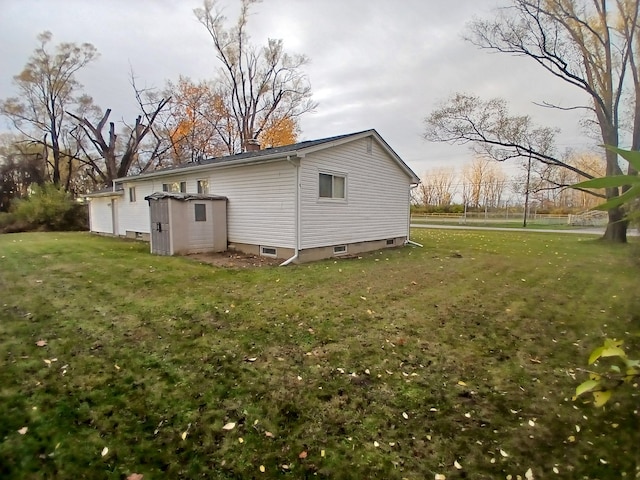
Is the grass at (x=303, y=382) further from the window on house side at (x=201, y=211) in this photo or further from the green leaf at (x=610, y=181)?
the window on house side at (x=201, y=211)

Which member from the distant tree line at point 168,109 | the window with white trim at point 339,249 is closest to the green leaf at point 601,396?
the window with white trim at point 339,249

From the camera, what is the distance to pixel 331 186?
10.6 meters

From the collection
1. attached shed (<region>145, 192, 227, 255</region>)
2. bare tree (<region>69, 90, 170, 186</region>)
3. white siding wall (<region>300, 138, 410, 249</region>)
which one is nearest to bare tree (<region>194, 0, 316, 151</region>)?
bare tree (<region>69, 90, 170, 186</region>)

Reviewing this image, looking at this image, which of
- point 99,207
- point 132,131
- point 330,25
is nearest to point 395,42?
point 330,25

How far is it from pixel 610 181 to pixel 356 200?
10958 millimetres

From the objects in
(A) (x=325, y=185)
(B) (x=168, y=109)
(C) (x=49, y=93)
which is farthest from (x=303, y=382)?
(C) (x=49, y=93)

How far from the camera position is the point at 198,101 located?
2738 cm

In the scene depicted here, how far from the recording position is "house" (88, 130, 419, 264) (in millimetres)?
9648

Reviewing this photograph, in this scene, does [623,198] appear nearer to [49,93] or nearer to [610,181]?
[610,181]

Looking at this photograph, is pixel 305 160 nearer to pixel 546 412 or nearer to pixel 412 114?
pixel 546 412

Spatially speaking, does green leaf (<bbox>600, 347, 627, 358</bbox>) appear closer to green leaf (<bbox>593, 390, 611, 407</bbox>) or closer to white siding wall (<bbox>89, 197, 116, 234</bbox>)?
green leaf (<bbox>593, 390, 611, 407</bbox>)

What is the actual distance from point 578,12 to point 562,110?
3.72 m

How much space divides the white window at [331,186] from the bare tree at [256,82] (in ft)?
61.2

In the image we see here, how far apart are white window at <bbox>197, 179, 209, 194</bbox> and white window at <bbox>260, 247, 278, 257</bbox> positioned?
3.45m
